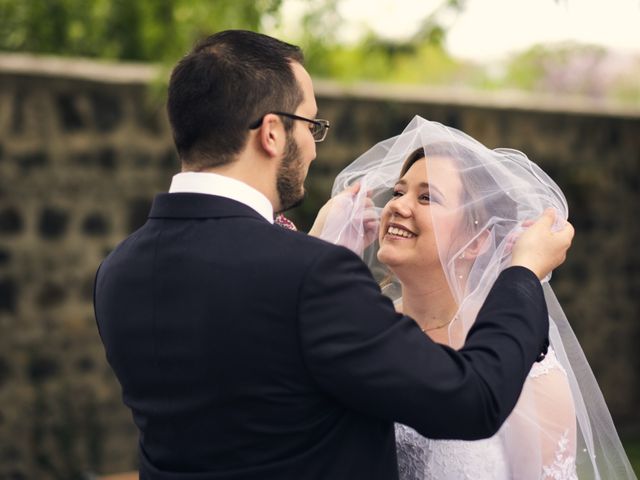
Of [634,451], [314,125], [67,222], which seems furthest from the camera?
[634,451]

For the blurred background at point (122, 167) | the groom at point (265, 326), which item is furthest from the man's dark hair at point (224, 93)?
the blurred background at point (122, 167)

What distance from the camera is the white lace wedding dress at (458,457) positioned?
8.32 feet

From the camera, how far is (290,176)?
78.1 inches

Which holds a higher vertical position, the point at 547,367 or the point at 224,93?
the point at 224,93

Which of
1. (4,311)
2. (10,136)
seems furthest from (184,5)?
(4,311)

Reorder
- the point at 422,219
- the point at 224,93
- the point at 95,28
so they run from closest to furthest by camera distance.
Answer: the point at 224,93 < the point at 422,219 < the point at 95,28

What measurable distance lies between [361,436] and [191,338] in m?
0.37

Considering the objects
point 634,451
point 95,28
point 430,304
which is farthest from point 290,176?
point 95,28

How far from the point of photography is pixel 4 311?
5766 mm

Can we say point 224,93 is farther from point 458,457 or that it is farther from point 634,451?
point 634,451

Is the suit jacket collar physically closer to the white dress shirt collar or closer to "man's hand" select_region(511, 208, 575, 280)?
the white dress shirt collar

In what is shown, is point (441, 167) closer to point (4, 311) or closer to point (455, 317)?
point (455, 317)

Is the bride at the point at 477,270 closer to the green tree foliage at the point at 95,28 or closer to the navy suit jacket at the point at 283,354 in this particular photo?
the navy suit jacket at the point at 283,354

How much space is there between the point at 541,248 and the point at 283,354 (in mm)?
595
